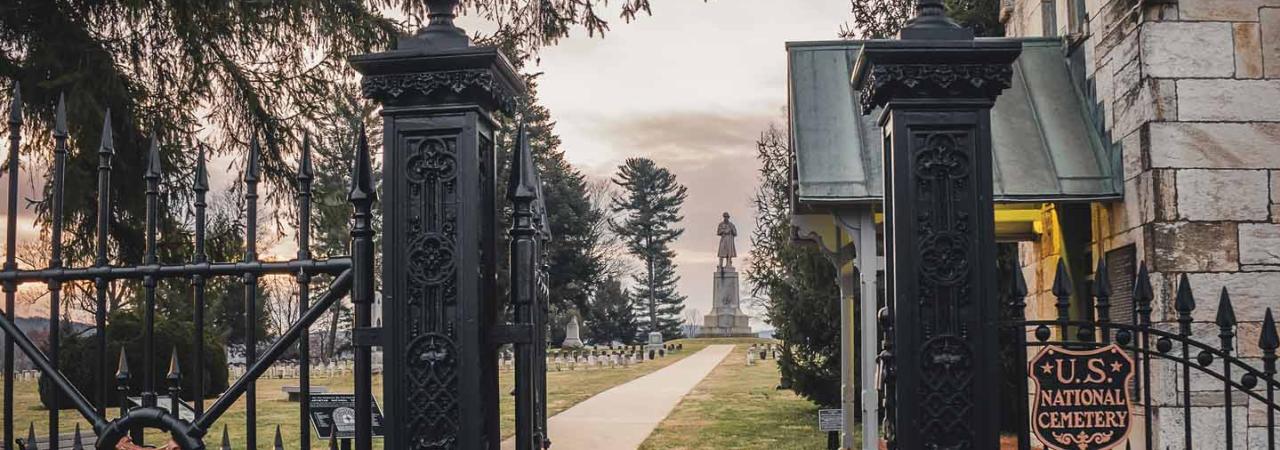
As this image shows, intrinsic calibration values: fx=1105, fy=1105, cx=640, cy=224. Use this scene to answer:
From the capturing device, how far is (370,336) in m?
3.45

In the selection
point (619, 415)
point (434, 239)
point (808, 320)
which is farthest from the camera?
point (619, 415)

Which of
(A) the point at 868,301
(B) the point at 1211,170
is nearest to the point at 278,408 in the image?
(A) the point at 868,301

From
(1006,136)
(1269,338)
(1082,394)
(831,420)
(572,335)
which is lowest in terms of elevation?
(572,335)

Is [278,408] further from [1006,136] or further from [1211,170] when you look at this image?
[1211,170]

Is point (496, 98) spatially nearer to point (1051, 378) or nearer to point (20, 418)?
point (1051, 378)

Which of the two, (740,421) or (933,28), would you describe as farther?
(740,421)

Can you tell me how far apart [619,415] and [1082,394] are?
45.1 feet

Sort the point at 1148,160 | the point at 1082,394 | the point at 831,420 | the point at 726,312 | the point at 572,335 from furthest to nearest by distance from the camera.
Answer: the point at 726,312
the point at 572,335
the point at 831,420
the point at 1148,160
the point at 1082,394

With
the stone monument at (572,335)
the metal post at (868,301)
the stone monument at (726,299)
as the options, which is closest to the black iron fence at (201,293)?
the metal post at (868,301)

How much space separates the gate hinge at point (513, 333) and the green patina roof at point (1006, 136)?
620 cm

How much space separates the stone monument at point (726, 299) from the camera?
65562 mm

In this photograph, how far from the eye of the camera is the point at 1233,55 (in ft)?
26.6

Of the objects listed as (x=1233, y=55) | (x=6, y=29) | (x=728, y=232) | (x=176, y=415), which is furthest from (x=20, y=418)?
(x=728, y=232)

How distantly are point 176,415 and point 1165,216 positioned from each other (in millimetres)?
7018
